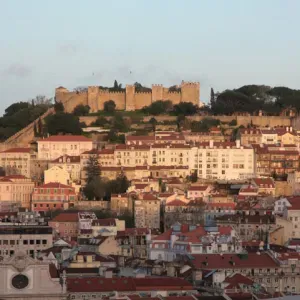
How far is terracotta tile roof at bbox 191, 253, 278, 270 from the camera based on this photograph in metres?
62.0

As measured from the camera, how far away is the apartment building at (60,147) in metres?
99.1

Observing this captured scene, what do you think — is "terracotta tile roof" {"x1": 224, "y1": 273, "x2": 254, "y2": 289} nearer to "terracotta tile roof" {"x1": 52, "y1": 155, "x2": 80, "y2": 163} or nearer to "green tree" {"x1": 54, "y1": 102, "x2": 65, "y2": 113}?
"terracotta tile roof" {"x1": 52, "y1": 155, "x2": 80, "y2": 163}

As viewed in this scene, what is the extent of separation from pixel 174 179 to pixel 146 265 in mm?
29809

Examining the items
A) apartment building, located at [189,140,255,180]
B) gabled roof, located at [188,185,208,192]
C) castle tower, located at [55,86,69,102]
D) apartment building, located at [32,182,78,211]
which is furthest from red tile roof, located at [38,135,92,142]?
gabled roof, located at [188,185,208,192]

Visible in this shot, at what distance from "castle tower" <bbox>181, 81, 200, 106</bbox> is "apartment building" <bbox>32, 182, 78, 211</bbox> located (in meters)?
24.0

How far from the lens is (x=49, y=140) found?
9988cm

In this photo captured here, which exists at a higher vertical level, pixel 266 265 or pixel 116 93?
pixel 116 93

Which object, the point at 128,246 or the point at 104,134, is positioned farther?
the point at 104,134

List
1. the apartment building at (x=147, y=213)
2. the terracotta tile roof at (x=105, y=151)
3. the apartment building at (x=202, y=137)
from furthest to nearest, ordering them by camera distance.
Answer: the apartment building at (x=202, y=137) → the terracotta tile roof at (x=105, y=151) → the apartment building at (x=147, y=213)

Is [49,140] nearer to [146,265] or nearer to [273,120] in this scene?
[273,120]

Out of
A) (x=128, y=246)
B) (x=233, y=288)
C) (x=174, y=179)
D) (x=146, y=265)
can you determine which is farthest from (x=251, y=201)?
(x=233, y=288)

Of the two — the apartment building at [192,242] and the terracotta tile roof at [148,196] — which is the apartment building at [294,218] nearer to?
the apartment building at [192,242]

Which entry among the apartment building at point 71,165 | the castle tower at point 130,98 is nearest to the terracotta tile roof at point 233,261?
the apartment building at point 71,165

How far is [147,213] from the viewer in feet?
276
